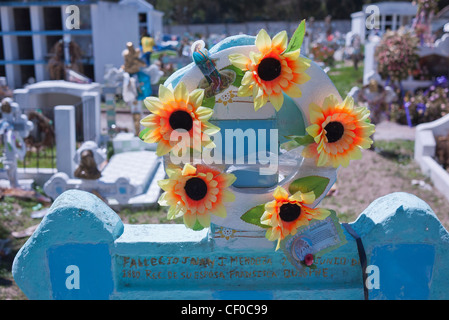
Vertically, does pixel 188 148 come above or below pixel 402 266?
above

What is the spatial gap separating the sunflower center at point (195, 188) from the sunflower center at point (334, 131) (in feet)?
2.24

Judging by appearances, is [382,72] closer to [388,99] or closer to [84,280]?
[388,99]

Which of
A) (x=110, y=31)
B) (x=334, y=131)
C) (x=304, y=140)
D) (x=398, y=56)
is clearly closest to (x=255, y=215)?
(x=304, y=140)

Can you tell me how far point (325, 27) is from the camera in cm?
2822

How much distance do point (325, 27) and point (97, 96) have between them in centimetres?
2176

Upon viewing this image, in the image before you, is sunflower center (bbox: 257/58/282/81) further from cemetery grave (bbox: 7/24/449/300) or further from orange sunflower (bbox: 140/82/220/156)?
orange sunflower (bbox: 140/82/220/156)

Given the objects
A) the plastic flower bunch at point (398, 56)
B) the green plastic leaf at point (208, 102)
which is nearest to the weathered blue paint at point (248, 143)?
the green plastic leaf at point (208, 102)

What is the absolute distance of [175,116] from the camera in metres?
2.39

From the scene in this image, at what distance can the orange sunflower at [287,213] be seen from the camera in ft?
8.35

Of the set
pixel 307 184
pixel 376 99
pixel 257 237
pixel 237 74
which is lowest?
pixel 376 99

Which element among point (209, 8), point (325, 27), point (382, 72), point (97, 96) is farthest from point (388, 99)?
point (209, 8)

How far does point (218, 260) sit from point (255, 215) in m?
0.39

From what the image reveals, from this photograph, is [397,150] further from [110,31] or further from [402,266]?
[110,31]

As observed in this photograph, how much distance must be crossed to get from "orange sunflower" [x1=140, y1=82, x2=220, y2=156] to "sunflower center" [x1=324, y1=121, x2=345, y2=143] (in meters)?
0.59
